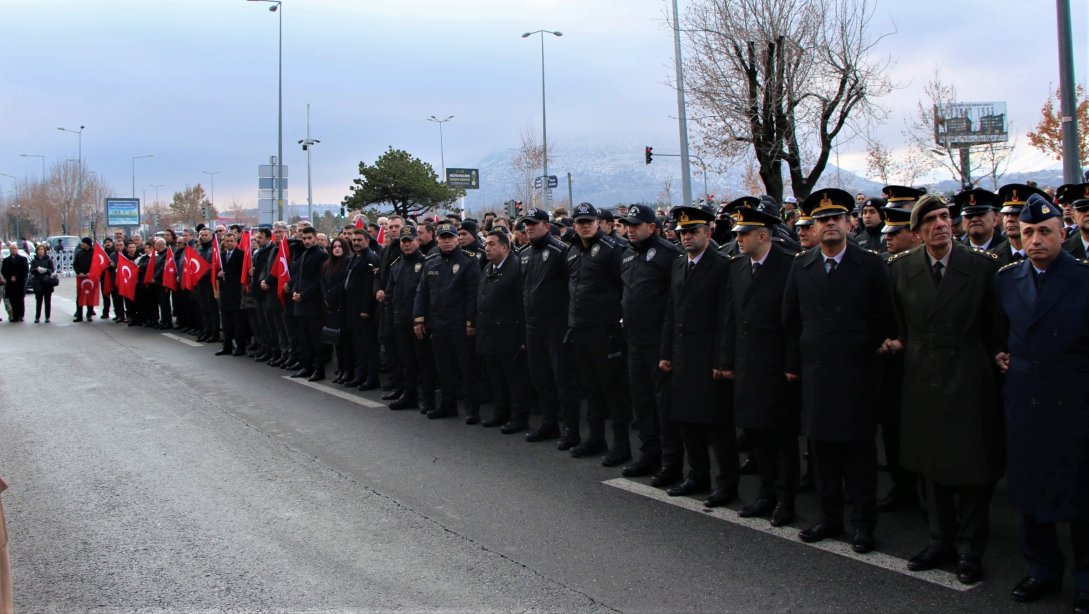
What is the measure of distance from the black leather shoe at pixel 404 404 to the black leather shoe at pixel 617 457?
3.50 metres

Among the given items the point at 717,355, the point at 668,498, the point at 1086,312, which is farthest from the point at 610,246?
the point at 1086,312

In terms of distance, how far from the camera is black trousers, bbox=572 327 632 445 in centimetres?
736

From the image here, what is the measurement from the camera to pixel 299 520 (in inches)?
235

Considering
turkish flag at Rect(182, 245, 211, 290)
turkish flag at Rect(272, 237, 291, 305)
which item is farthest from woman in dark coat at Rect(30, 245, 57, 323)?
turkish flag at Rect(272, 237, 291, 305)

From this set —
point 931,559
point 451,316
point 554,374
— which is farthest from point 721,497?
point 451,316

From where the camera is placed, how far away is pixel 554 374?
816 cm

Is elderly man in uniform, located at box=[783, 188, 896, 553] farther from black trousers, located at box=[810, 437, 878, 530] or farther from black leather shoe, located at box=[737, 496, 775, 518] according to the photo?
black leather shoe, located at box=[737, 496, 775, 518]

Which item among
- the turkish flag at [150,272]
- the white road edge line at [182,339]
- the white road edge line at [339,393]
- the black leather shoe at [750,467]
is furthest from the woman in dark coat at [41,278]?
the black leather shoe at [750,467]

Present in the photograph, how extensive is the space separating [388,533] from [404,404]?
4460 mm

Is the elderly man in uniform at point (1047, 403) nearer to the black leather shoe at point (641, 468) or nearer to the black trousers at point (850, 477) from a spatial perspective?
the black trousers at point (850, 477)

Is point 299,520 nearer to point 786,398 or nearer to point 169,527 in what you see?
point 169,527

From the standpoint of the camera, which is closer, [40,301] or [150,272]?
[150,272]

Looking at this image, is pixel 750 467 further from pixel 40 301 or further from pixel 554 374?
pixel 40 301

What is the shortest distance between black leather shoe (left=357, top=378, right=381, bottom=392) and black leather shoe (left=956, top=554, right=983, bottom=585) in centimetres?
817
